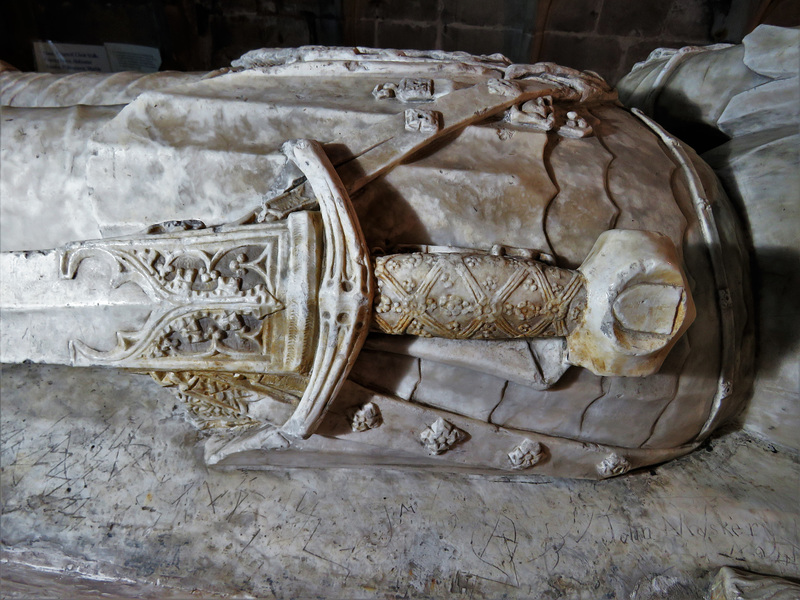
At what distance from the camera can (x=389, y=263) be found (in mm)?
1159

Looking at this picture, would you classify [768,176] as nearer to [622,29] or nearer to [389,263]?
[389,263]

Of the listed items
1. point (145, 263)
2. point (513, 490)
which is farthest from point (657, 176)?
point (145, 263)

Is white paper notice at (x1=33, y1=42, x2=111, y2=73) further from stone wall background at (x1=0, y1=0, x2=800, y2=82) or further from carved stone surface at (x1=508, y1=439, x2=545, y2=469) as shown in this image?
carved stone surface at (x1=508, y1=439, x2=545, y2=469)

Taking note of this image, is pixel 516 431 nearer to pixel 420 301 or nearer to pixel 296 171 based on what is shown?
pixel 420 301

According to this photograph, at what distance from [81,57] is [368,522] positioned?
120 inches

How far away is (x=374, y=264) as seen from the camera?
1.17 meters

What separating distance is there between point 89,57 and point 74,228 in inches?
87.8

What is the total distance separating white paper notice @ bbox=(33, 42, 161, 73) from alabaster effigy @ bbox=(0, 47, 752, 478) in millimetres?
1833

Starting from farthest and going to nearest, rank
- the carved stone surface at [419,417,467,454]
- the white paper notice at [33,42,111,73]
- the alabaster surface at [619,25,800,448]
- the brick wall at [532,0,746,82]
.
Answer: the brick wall at [532,0,746,82] < the white paper notice at [33,42,111,73] < the alabaster surface at [619,25,800,448] < the carved stone surface at [419,417,467,454]

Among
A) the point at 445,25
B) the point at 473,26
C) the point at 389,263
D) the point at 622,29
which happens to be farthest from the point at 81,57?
the point at 622,29

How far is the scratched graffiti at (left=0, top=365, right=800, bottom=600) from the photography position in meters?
1.47

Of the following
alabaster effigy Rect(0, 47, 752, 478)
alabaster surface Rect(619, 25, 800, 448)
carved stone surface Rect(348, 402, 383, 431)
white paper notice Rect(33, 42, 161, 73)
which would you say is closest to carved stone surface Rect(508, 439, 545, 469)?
alabaster effigy Rect(0, 47, 752, 478)

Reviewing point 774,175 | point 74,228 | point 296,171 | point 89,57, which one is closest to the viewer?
point 296,171

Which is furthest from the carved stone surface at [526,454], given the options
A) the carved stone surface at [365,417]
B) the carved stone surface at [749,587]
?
the carved stone surface at [749,587]
